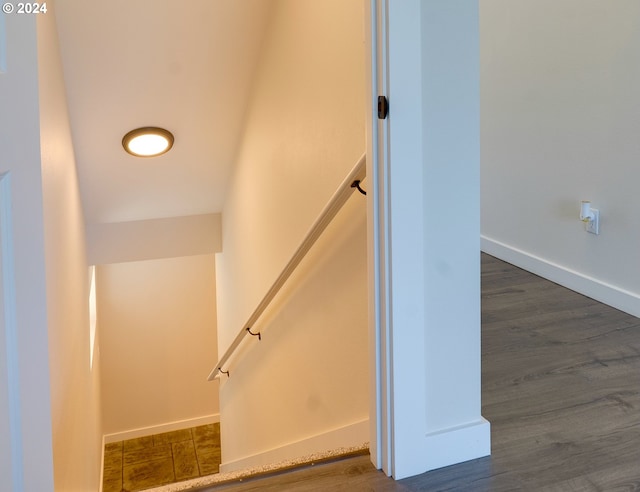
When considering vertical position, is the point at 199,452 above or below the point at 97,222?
below

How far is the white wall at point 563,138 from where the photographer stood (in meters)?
2.74

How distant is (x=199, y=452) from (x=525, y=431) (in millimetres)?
3984

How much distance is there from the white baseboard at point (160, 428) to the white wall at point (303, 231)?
180 centimetres

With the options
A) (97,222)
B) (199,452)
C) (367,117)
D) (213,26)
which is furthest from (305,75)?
(199,452)

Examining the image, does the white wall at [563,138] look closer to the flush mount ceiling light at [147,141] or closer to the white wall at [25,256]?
the flush mount ceiling light at [147,141]

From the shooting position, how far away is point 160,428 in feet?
18.0

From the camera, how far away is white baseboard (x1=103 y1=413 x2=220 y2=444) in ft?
17.6

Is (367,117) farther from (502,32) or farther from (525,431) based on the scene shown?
(502,32)

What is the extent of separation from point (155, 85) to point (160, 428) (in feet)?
11.4

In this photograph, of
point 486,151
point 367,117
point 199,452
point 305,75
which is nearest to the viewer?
point 367,117

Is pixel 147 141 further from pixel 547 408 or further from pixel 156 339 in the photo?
pixel 156 339

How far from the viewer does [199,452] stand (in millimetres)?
5371

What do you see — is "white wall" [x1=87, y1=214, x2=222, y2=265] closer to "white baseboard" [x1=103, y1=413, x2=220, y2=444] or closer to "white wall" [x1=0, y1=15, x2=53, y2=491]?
"white baseboard" [x1=103, y1=413, x2=220, y2=444]

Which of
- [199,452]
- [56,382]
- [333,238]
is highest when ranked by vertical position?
[333,238]
